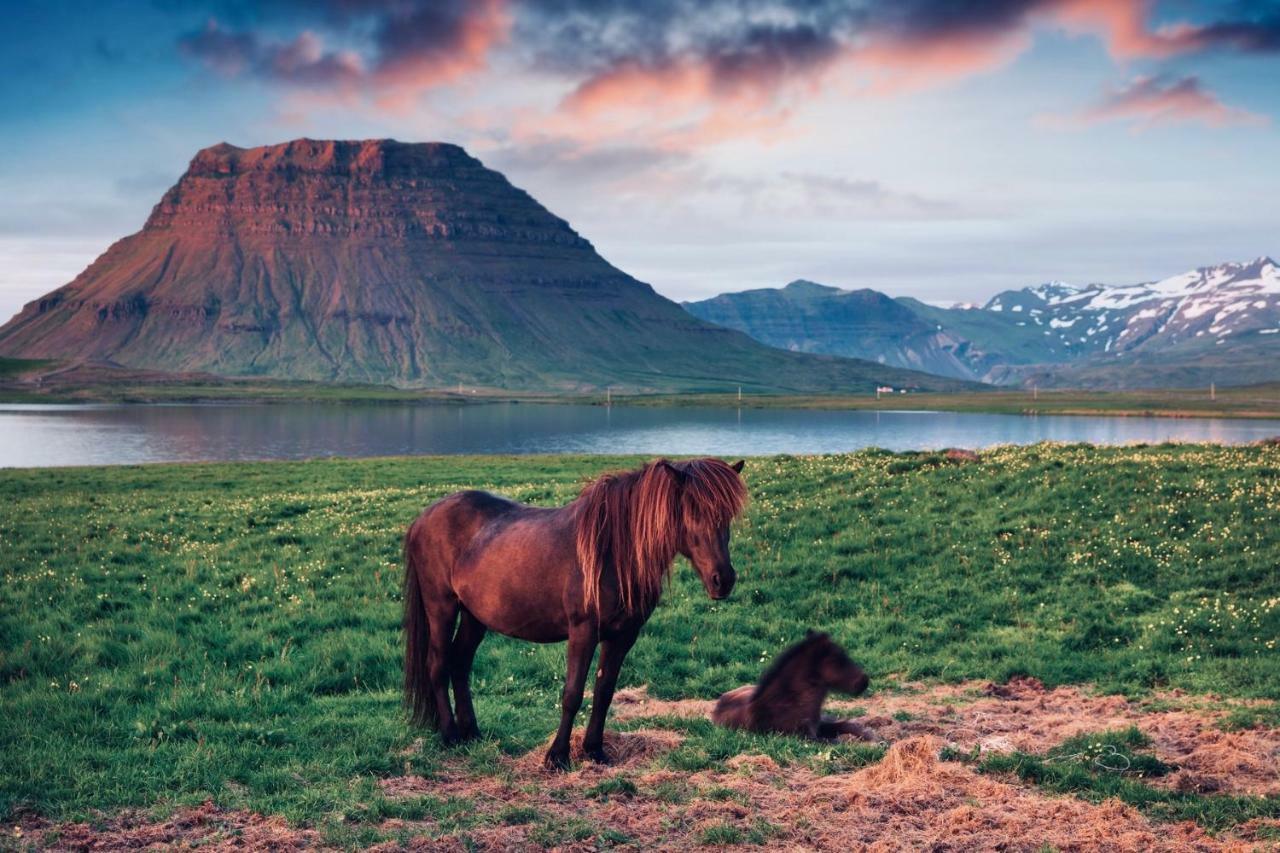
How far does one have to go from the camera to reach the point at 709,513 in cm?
891

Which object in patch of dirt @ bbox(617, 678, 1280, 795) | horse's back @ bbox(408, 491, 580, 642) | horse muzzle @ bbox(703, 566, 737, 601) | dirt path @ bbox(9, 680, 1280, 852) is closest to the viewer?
dirt path @ bbox(9, 680, 1280, 852)

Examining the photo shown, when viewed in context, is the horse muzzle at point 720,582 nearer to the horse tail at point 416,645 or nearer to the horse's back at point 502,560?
the horse's back at point 502,560

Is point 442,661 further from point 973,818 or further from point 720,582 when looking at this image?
point 973,818

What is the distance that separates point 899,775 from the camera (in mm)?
9359

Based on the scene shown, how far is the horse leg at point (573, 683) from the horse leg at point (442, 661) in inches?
57.8

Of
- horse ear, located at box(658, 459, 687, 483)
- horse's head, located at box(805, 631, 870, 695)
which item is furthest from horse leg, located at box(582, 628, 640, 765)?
horse's head, located at box(805, 631, 870, 695)

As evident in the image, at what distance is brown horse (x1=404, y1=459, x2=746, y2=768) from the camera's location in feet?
29.9

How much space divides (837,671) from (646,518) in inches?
160

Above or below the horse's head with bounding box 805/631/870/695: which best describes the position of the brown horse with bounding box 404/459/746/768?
above

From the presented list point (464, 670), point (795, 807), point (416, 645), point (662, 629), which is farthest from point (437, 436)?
point (795, 807)

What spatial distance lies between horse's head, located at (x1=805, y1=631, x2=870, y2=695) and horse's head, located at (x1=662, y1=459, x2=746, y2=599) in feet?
11.7

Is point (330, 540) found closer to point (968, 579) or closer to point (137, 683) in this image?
point (137, 683)

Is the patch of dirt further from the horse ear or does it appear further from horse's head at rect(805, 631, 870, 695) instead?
the horse ear

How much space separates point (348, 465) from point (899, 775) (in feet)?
155
